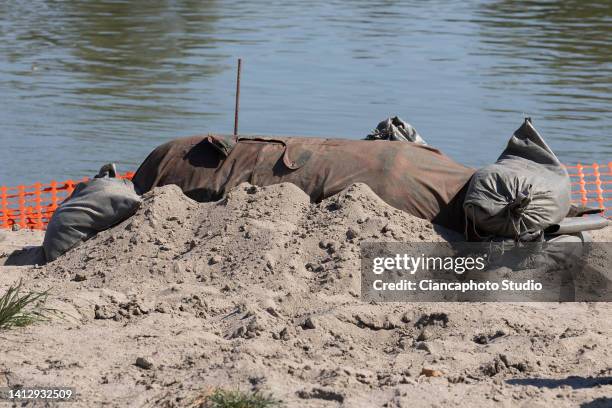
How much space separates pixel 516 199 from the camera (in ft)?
27.7

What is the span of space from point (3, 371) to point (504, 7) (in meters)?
29.3

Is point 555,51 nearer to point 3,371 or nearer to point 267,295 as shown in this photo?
point 267,295

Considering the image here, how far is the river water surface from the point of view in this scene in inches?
675

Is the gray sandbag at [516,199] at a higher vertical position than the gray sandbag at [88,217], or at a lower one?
higher

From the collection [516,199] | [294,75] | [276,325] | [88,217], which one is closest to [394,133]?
[516,199]

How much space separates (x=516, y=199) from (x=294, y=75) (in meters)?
14.0

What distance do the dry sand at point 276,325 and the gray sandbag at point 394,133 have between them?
1315mm

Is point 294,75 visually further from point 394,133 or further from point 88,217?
point 88,217

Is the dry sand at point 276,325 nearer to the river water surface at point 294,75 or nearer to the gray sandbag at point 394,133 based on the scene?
the gray sandbag at point 394,133

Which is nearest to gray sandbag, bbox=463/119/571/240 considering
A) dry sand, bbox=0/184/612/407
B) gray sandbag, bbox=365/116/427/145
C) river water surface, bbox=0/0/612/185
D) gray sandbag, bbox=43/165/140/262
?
dry sand, bbox=0/184/612/407

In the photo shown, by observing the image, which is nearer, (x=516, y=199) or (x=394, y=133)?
(x=516, y=199)

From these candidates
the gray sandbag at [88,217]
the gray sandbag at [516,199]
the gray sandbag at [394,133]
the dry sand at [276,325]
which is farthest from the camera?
the gray sandbag at [394,133]

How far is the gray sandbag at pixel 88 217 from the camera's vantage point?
30.1ft

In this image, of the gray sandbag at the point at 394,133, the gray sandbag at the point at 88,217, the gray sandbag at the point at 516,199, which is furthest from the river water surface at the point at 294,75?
the gray sandbag at the point at 516,199
